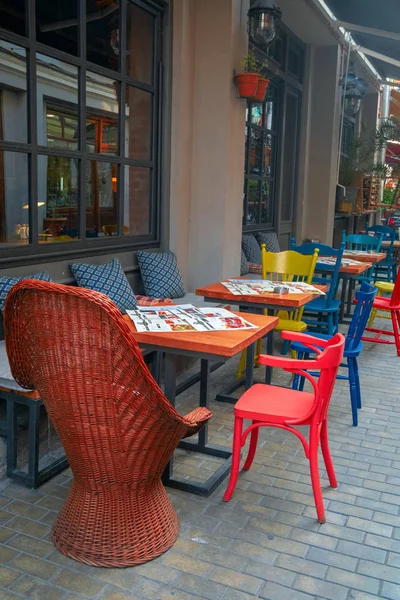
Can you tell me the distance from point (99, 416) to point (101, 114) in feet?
9.85

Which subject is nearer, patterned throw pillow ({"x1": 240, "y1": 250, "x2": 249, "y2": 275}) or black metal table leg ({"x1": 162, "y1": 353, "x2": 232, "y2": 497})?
black metal table leg ({"x1": 162, "y1": 353, "x2": 232, "y2": 497})

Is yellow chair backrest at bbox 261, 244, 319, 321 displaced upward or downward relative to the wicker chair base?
upward

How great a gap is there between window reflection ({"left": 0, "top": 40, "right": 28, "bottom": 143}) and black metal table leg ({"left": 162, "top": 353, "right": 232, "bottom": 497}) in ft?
6.09

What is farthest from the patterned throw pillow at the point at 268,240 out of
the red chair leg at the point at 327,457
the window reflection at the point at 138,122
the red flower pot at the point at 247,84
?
the red chair leg at the point at 327,457

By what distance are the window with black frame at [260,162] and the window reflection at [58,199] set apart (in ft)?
11.5

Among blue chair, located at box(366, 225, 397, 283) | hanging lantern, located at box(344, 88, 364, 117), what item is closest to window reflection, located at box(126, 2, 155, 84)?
blue chair, located at box(366, 225, 397, 283)

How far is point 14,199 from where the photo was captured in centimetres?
368

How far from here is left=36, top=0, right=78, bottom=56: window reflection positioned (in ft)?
12.0

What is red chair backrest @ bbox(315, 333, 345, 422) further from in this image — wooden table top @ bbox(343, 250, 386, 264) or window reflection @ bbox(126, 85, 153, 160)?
wooden table top @ bbox(343, 250, 386, 264)

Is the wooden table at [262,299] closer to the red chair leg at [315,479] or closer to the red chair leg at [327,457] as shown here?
the red chair leg at [327,457]

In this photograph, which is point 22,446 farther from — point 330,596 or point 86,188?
point 86,188

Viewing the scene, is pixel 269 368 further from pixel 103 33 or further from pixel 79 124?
pixel 103 33

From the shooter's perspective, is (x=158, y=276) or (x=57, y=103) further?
(x=158, y=276)

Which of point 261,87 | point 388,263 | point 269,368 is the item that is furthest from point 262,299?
point 388,263
